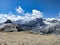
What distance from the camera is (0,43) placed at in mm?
20844

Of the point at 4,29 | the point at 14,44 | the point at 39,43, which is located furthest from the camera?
the point at 4,29

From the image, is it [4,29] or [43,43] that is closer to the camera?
[43,43]

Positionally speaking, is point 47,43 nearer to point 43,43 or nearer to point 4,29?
point 43,43

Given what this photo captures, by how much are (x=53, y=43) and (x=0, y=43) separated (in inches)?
293

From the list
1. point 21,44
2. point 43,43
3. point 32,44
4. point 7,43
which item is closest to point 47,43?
point 43,43

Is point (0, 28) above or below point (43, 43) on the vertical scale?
above

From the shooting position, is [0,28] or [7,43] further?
[0,28]

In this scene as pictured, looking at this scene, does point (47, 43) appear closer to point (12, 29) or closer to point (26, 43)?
point (26, 43)

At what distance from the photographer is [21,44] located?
2083cm

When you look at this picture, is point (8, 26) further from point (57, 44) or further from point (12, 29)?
point (57, 44)

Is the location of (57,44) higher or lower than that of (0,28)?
lower

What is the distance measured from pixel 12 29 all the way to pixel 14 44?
1915 cm

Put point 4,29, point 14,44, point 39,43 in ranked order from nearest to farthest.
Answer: point 14,44, point 39,43, point 4,29

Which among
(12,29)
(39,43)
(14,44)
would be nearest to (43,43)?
(39,43)
